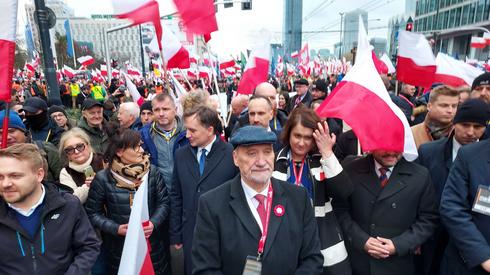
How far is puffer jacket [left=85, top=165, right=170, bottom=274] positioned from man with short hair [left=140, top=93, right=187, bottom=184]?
440 millimetres

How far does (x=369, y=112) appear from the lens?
112 inches

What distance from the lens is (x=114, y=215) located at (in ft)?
10.4

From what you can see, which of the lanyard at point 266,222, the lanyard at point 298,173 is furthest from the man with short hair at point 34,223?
the lanyard at point 298,173

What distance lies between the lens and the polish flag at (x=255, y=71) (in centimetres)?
616

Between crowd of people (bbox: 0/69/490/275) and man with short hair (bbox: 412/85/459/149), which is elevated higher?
man with short hair (bbox: 412/85/459/149)

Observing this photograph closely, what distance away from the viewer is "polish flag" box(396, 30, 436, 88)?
15.6ft

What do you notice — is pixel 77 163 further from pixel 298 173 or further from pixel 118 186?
pixel 298 173

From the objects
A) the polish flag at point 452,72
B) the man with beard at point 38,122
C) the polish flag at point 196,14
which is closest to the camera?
the man with beard at point 38,122

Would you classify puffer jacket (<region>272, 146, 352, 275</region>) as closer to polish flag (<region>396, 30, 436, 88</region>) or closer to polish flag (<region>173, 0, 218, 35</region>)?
polish flag (<region>396, 30, 436, 88</region>)

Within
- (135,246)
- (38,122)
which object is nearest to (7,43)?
(135,246)

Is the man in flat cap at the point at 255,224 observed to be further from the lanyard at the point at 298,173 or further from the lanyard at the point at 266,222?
the lanyard at the point at 298,173

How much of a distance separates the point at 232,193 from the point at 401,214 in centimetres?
135

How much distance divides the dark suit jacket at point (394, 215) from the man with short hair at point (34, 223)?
2006 mm

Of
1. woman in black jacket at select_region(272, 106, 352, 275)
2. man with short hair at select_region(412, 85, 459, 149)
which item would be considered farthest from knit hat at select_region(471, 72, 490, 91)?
woman in black jacket at select_region(272, 106, 352, 275)
